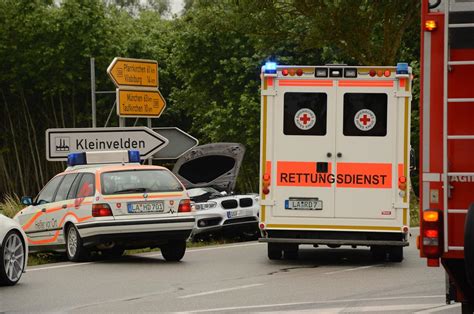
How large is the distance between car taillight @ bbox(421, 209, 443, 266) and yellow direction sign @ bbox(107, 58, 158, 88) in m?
15.9

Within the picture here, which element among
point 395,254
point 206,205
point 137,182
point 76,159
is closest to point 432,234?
point 395,254

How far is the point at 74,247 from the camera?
717 inches

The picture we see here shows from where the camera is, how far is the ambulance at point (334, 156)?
1739 centimetres

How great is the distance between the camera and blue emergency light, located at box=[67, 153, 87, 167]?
19.7m

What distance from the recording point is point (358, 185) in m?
17.5

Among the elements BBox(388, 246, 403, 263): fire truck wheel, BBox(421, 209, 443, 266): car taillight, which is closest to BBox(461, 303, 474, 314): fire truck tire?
BBox(421, 209, 443, 266): car taillight

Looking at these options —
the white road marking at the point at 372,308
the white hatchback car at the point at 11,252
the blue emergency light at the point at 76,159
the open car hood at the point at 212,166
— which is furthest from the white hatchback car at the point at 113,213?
the white road marking at the point at 372,308

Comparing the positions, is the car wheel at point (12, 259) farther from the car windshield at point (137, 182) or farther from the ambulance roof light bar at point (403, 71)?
the ambulance roof light bar at point (403, 71)

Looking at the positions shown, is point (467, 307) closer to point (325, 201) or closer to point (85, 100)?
point (325, 201)

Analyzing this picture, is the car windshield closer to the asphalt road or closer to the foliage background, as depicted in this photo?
the asphalt road

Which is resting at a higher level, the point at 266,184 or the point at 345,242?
the point at 266,184

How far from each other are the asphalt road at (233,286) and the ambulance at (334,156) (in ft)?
1.98

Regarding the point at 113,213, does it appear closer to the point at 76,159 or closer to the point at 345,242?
the point at 76,159

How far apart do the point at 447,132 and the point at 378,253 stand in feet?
32.7
